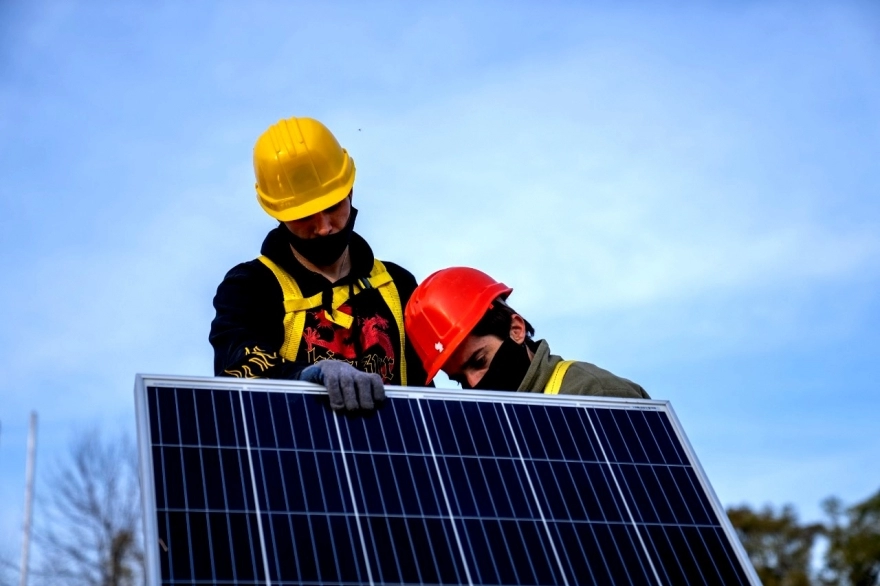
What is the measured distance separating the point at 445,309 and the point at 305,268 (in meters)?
0.95

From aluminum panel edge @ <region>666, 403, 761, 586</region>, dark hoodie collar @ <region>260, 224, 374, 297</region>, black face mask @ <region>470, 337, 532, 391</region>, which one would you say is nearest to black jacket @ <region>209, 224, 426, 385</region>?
dark hoodie collar @ <region>260, 224, 374, 297</region>

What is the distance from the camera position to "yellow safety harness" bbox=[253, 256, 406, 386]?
6.48m

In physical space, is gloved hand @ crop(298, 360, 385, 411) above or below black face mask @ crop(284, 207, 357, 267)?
below

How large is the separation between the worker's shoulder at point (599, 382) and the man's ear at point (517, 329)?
44 centimetres

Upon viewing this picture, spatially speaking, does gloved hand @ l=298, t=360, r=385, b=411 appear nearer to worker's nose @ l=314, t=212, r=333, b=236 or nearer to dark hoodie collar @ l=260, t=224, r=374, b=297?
dark hoodie collar @ l=260, t=224, r=374, b=297

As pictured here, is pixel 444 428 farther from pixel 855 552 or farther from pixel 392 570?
pixel 855 552

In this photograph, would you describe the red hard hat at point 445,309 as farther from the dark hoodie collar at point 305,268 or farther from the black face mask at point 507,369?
the dark hoodie collar at point 305,268

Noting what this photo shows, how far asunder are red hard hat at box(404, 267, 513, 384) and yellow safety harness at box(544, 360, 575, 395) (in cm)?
58

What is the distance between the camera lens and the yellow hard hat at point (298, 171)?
6.83m

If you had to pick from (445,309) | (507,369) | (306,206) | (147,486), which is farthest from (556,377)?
(147,486)

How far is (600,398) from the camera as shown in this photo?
18.6 ft

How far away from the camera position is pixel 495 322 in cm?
651

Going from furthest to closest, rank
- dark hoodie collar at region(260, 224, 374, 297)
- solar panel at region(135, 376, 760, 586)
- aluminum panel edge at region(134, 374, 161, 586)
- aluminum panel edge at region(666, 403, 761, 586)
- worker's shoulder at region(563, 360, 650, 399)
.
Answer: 1. dark hoodie collar at region(260, 224, 374, 297)
2. worker's shoulder at region(563, 360, 650, 399)
3. aluminum panel edge at region(666, 403, 761, 586)
4. solar panel at region(135, 376, 760, 586)
5. aluminum panel edge at region(134, 374, 161, 586)

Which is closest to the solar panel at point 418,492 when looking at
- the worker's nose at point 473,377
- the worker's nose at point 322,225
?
the worker's nose at point 473,377
